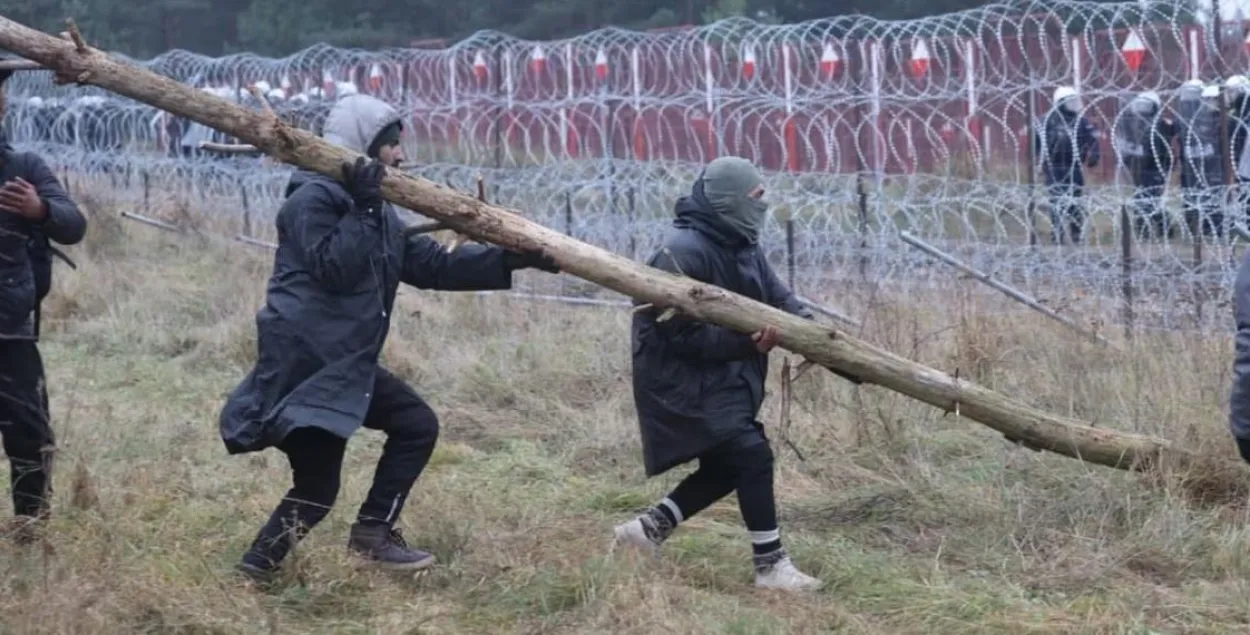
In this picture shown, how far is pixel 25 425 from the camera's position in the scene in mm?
5629

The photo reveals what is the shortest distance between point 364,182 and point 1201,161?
8125 mm

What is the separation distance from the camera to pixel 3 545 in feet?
17.5

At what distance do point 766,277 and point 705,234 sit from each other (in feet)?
0.88

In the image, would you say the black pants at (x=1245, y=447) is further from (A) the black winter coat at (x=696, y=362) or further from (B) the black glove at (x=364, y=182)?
(B) the black glove at (x=364, y=182)

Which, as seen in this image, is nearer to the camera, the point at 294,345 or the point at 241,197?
the point at 294,345

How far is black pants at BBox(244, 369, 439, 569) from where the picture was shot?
529cm

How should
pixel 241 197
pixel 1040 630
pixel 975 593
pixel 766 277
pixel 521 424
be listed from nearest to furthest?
1. pixel 1040 630
2. pixel 975 593
3. pixel 766 277
4. pixel 521 424
5. pixel 241 197

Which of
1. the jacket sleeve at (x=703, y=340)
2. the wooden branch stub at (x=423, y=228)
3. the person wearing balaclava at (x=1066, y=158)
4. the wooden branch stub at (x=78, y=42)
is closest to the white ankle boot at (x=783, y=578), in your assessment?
the jacket sleeve at (x=703, y=340)

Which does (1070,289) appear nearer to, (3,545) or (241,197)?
(3,545)

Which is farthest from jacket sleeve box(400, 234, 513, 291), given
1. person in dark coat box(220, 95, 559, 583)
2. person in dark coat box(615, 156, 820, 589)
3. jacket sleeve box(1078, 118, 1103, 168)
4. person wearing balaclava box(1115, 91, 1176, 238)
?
jacket sleeve box(1078, 118, 1103, 168)

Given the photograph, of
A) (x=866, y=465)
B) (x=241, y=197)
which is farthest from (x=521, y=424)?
(x=241, y=197)

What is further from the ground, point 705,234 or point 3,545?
point 705,234

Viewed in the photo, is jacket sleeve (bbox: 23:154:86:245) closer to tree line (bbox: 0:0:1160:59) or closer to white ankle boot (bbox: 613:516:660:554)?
white ankle boot (bbox: 613:516:660:554)

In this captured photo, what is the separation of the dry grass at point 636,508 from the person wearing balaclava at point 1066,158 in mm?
1236
